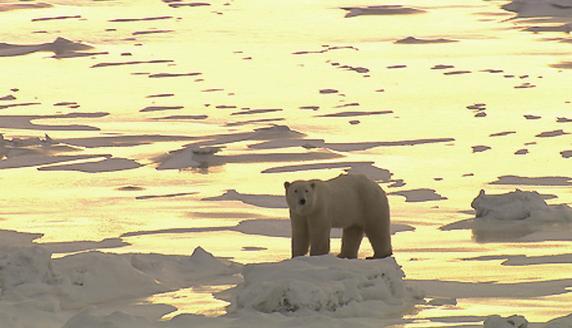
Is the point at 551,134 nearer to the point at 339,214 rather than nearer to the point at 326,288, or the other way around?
the point at 339,214

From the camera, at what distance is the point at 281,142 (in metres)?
18.4

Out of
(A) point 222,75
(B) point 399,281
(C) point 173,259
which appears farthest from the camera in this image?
(A) point 222,75

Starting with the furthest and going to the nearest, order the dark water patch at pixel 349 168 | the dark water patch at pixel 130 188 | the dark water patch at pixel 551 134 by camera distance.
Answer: the dark water patch at pixel 551 134
the dark water patch at pixel 349 168
the dark water patch at pixel 130 188

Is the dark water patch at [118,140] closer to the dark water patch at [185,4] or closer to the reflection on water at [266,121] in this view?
the reflection on water at [266,121]

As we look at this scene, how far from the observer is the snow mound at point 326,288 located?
9414 mm

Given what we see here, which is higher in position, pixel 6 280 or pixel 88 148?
pixel 6 280

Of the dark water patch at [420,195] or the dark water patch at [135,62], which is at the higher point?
the dark water patch at [420,195]

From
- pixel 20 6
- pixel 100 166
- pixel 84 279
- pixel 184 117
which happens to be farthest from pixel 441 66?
pixel 84 279

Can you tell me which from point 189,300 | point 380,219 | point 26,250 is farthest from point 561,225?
point 26,250

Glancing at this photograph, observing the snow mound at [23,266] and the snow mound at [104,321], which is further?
the snow mound at [23,266]

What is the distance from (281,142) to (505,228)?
5.41 meters

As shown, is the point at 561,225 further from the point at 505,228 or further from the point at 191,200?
the point at 191,200

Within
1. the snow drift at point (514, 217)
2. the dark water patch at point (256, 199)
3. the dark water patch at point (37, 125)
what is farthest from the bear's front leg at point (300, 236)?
the dark water patch at point (37, 125)

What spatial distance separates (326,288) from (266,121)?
1043cm
